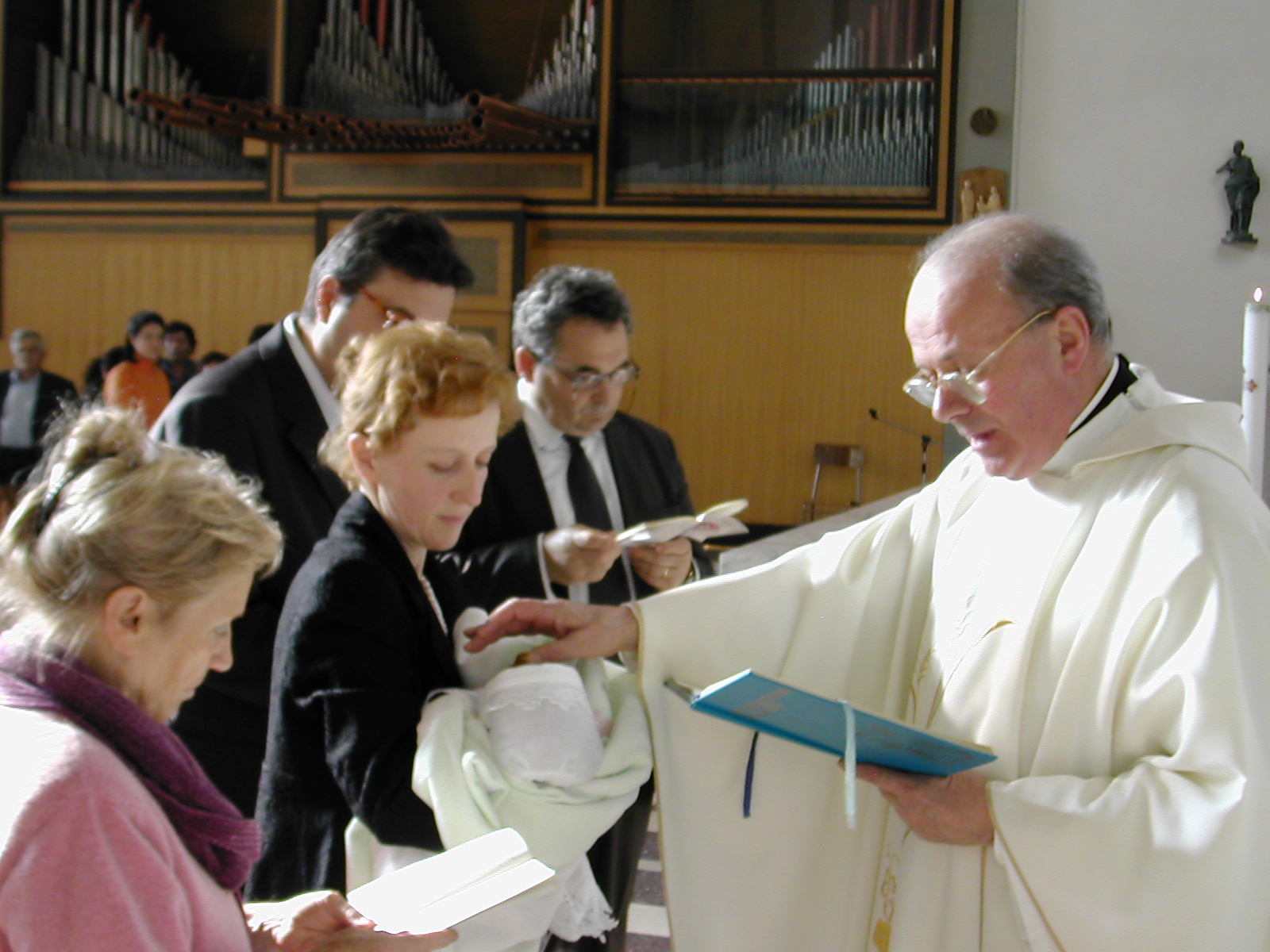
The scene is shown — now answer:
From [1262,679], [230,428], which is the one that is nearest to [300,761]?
[230,428]

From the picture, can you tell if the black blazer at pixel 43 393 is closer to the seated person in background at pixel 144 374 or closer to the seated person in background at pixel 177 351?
the seated person in background at pixel 144 374

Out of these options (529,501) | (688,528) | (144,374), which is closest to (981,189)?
(144,374)

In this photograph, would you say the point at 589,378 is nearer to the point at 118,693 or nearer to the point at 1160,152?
the point at 118,693

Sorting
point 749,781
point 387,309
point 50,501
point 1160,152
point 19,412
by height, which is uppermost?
point 1160,152

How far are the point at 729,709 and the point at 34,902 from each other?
0.83 m

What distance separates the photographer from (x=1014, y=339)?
1.72 metres

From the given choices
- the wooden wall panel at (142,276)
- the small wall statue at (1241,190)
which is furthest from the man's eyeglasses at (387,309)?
the wooden wall panel at (142,276)

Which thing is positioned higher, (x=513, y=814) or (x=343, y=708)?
(x=343, y=708)

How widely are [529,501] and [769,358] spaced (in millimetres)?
6398

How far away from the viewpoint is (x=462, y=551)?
2451 millimetres

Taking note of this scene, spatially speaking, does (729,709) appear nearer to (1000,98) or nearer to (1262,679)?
(1262,679)

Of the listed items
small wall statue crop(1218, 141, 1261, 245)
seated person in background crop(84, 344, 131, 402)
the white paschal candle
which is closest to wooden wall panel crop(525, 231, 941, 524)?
small wall statue crop(1218, 141, 1261, 245)

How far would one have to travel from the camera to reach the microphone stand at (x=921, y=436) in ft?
27.1

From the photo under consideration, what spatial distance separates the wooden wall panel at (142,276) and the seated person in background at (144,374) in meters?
1.19
